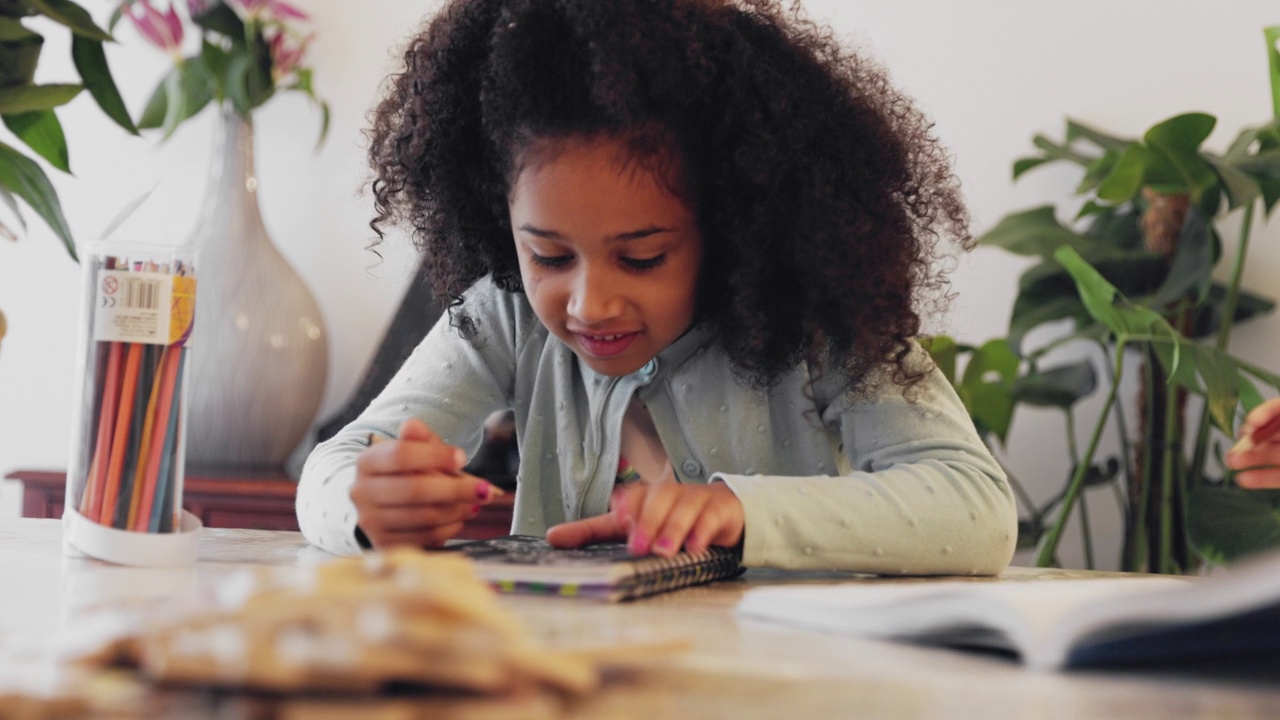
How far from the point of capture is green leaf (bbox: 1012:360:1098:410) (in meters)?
1.77

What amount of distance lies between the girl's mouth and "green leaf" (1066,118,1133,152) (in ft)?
3.26

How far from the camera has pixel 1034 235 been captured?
1.74m

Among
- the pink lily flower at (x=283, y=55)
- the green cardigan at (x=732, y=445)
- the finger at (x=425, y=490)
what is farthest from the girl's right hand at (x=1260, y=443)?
the pink lily flower at (x=283, y=55)

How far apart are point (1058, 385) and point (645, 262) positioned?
3.30 ft

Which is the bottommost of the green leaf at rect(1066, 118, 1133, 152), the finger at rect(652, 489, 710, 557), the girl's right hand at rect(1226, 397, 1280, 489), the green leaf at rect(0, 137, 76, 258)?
the finger at rect(652, 489, 710, 557)

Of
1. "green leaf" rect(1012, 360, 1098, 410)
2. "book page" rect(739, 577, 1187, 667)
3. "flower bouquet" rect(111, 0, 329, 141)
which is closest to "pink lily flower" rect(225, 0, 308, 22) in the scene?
"flower bouquet" rect(111, 0, 329, 141)

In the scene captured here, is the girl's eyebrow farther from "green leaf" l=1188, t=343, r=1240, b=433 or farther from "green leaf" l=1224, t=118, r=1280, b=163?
"green leaf" l=1224, t=118, r=1280, b=163

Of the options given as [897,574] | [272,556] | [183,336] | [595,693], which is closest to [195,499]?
[272,556]

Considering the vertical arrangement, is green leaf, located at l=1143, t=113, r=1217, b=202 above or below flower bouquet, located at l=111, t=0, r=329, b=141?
below

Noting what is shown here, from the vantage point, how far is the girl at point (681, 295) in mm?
885

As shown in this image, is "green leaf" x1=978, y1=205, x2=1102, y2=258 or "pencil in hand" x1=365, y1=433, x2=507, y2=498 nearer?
"pencil in hand" x1=365, y1=433, x2=507, y2=498

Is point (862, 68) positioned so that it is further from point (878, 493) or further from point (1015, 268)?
point (1015, 268)

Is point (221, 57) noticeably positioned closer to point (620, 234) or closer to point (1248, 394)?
point (620, 234)

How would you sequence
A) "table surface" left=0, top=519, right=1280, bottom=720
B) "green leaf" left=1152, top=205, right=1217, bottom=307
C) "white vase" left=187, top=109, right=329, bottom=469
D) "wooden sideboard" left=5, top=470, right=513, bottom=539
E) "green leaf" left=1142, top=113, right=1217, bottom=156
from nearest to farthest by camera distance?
"table surface" left=0, top=519, right=1280, bottom=720 → "green leaf" left=1142, top=113, right=1217, bottom=156 → "green leaf" left=1152, top=205, right=1217, bottom=307 → "wooden sideboard" left=5, top=470, right=513, bottom=539 → "white vase" left=187, top=109, right=329, bottom=469
